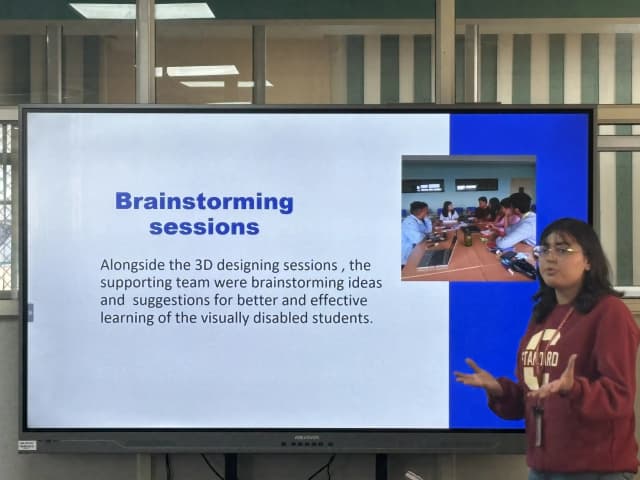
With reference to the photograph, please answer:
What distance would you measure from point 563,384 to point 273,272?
1299 millimetres

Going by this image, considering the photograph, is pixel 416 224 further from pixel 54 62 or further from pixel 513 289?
pixel 54 62

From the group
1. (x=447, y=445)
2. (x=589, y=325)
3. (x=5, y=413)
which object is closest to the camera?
(x=589, y=325)

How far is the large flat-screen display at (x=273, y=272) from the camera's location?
3062mm

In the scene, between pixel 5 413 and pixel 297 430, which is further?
pixel 5 413

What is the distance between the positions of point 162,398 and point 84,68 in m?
1.57

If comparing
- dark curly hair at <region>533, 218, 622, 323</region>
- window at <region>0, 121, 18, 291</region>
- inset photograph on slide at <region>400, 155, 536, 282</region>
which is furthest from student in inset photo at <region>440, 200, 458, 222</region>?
window at <region>0, 121, 18, 291</region>

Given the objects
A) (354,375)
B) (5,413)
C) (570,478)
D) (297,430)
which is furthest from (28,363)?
(570,478)

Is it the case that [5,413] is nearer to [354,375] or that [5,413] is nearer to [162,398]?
[162,398]

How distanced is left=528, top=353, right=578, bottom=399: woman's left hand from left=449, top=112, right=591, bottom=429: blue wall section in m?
0.78

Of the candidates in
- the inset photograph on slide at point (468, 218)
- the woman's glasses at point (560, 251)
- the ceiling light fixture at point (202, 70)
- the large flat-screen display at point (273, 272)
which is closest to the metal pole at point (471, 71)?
the large flat-screen display at point (273, 272)

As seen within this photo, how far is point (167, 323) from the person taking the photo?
3.07 m

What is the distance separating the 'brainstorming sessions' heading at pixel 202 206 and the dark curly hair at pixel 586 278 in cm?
114

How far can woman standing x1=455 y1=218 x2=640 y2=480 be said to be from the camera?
2242mm

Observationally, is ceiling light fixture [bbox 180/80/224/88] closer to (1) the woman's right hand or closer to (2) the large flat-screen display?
(2) the large flat-screen display
